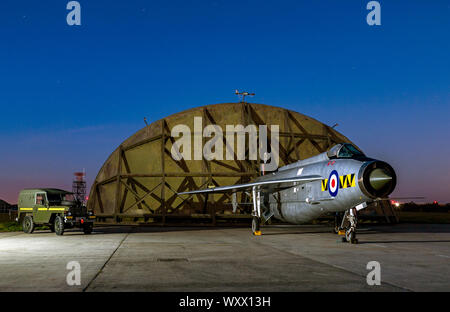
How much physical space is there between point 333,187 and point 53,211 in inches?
559

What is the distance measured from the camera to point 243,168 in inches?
1232

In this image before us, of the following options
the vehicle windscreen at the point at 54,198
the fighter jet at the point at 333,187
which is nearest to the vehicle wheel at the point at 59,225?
the vehicle windscreen at the point at 54,198

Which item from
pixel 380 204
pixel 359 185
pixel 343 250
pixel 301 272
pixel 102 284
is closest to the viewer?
pixel 102 284

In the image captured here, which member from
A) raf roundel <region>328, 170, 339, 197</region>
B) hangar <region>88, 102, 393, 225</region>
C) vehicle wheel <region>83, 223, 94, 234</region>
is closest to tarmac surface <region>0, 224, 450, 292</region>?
raf roundel <region>328, 170, 339, 197</region>

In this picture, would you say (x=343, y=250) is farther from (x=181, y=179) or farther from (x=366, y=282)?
(x=181, y=179)

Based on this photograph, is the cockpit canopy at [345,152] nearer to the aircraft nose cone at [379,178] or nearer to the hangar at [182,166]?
the aircraft nose cone at [379,178]

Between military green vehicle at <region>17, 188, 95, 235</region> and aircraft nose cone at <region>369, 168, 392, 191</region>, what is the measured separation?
14.1 m

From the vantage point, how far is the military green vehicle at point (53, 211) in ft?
65.8

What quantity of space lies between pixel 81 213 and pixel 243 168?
14006 millimetres

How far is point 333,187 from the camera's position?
15.5m

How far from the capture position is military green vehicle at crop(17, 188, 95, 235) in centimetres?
2005

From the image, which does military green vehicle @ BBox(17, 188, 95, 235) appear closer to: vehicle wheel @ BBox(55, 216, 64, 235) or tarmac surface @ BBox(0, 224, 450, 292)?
vehicle wheel @ BBox(55, 216, 64, 235)
